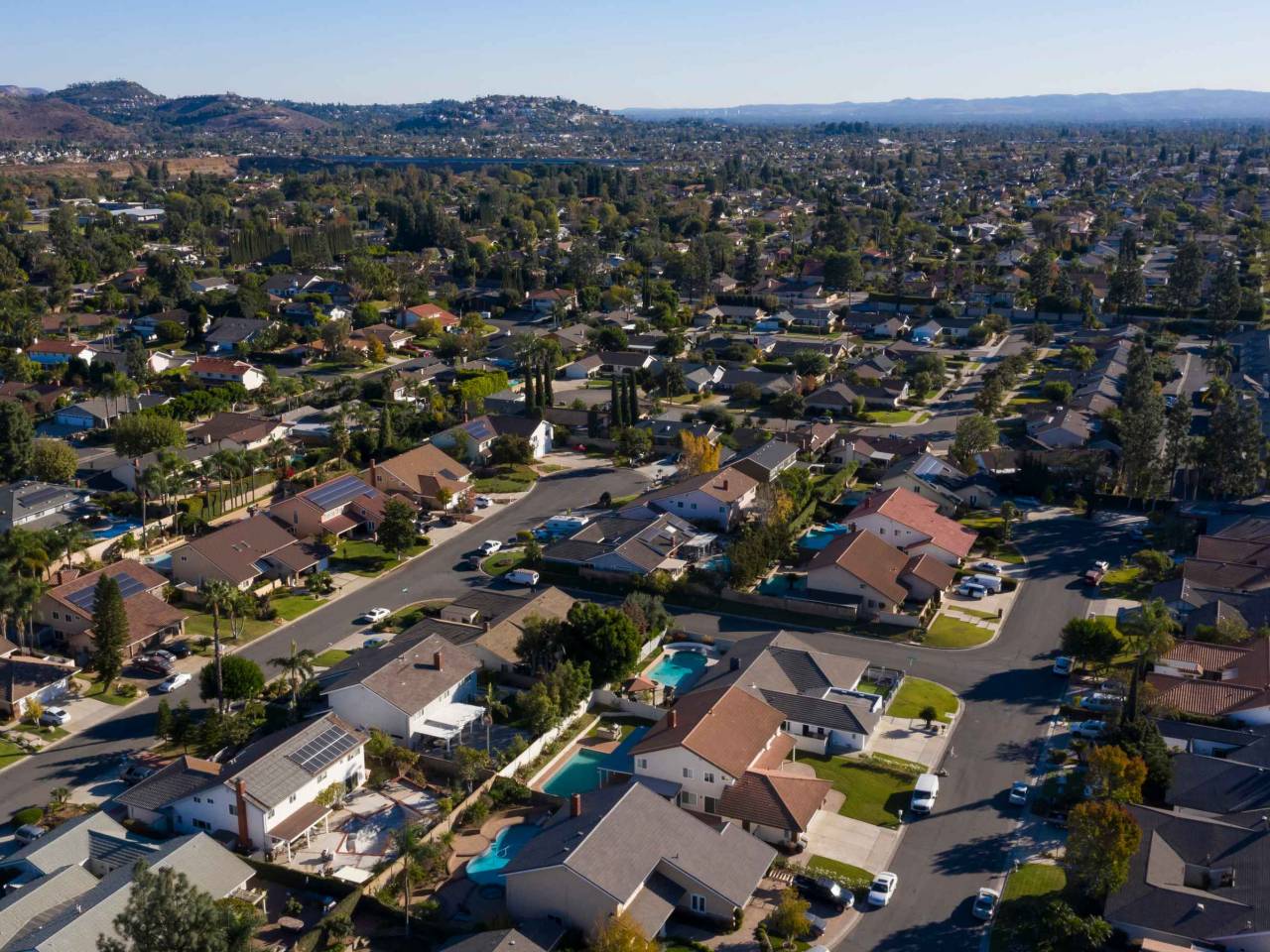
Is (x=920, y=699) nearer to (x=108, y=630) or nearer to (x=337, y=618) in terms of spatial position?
(x=337, y=618)

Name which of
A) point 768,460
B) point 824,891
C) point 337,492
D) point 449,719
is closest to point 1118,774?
point 824,891

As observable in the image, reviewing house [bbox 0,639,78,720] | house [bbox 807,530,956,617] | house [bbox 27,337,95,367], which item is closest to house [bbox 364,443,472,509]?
house [bbox 0,639,78,720]

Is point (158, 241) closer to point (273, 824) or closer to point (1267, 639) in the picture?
point (273, 824)

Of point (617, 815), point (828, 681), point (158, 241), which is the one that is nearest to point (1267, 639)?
point (828, 681)

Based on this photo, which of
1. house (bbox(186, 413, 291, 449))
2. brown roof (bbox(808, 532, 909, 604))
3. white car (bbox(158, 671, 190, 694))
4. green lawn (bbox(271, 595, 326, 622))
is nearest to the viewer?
white car (bbox(158, 671, 190, 694))

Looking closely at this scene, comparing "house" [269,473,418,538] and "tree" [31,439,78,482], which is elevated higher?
"tree" [31,439,78,482]

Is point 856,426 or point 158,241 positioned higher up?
point 158,241

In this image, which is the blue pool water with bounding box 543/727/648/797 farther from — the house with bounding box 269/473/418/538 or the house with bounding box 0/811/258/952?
the house with bounding box 269/473/418/538
